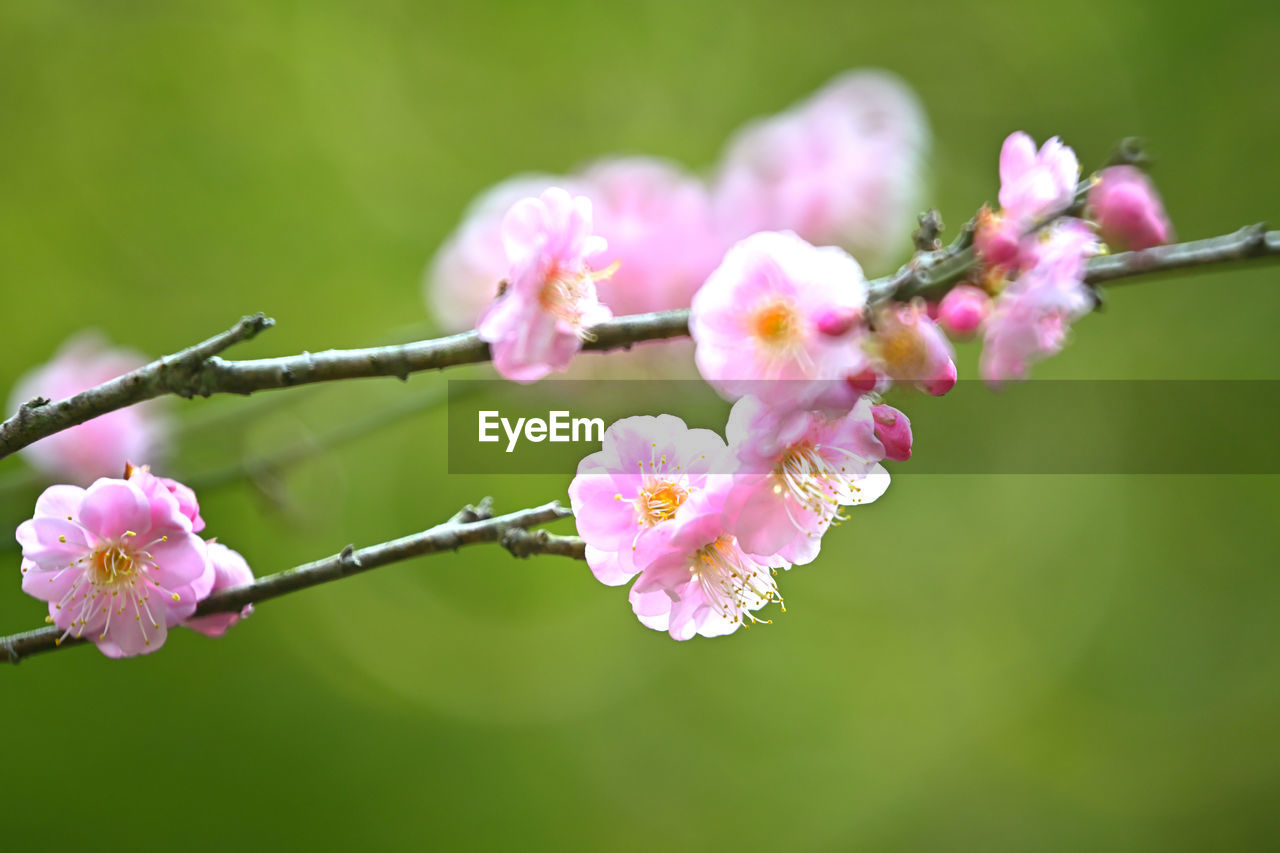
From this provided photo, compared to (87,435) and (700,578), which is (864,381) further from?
(87,435)

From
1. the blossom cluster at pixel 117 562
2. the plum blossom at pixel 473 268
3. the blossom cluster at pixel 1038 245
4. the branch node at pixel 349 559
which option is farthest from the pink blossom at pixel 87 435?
the blossom cluster at pixel 1038 245

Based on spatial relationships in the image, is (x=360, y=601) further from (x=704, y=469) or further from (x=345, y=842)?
(x=704, y=469)

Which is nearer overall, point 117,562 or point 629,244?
point 117,562

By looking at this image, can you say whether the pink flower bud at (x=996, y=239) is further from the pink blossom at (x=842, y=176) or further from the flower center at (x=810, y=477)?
the pink blossom at (x=842, y=176)

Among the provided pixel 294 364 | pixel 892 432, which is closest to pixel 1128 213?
pixel 892 432

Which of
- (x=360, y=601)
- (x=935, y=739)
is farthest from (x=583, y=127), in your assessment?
(x=935, y=739)

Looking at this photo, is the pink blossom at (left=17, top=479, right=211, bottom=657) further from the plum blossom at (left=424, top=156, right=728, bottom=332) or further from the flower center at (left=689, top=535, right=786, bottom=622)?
the plum blossom at (left=424, top=156, right=728, bottom=332)
